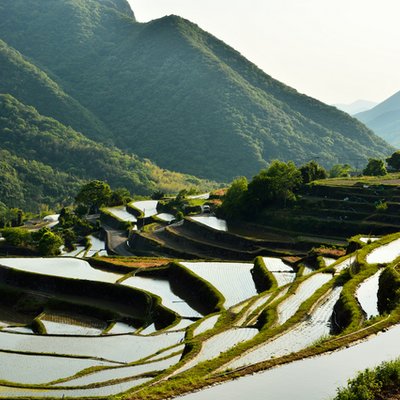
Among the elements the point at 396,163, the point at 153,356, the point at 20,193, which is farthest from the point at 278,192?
the point at 20,193

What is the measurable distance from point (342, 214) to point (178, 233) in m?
16.4

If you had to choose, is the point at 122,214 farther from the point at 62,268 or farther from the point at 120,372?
the point at 120,372

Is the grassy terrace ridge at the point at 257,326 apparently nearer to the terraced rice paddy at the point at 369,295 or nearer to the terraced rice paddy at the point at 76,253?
the terraced rice paddy at the point at 369,295

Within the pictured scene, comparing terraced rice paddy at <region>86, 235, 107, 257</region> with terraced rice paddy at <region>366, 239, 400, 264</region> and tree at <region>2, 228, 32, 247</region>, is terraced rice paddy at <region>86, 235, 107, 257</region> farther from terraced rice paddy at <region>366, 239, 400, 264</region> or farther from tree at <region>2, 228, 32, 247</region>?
terraced rice paddy at <region>366, 239, 400, 264</region>

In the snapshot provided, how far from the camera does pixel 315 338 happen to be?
19.1 m

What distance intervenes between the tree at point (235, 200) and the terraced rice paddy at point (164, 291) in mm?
22866

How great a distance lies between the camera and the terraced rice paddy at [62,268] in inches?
1553

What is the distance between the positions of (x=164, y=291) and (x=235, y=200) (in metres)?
26.6

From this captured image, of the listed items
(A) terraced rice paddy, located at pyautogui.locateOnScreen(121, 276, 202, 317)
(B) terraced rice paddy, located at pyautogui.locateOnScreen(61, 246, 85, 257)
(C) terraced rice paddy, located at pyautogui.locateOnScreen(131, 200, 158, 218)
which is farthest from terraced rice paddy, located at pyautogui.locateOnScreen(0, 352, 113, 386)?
(C) terraced rice paddy, located at pyautogui.locateOnScreen(131, 200, 158, 218)

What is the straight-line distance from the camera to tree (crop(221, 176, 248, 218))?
60459 millimetres

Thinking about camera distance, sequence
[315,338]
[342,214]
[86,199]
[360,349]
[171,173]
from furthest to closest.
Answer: [171,173] → [86,199] → [342,214] → [315,338] → [360,349]

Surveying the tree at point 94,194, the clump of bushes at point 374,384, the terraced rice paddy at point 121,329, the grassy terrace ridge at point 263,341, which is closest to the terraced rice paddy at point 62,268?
the terraced rice paddy at point 121,329

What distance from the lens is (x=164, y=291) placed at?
35.9 metres

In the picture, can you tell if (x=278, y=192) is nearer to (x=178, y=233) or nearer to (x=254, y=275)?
(x=178, y=233)
